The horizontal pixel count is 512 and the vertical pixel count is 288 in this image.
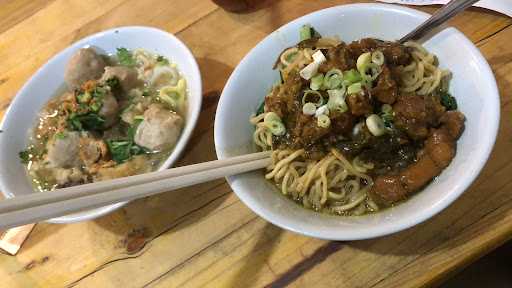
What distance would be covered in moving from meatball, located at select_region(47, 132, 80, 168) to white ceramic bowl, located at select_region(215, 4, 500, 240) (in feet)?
2.62

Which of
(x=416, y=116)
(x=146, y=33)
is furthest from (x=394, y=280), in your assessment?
(x=146, y=33)

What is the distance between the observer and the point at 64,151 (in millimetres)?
2088

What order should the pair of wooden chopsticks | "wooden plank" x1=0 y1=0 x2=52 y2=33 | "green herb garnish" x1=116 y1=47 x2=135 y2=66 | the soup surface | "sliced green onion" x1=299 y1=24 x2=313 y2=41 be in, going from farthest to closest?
"wooden plank" x1=0 y1=0 x2=52 y2=33 → "green herb garnish" x1=116 y1=47 x2=135 y2=66 → the soup surface → "sliced green onion" x1=299 y1=24 x2=313 y2=41 → the pair of wooden chopsticks

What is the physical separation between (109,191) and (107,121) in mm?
801

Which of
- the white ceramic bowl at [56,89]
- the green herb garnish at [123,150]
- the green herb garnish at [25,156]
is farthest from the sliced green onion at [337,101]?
the green herb garnish at [25,156]

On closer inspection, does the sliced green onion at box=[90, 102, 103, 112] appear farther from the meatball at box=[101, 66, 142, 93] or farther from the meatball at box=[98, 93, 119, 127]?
the meatball at box=[101, 66, 142, 93]

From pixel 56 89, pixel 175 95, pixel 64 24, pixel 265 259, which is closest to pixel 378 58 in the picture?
pixel 265 259

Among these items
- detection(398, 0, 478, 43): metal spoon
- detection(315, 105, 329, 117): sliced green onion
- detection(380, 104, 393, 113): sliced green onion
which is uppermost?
detection(398, 0, 478, 43): metal spoon

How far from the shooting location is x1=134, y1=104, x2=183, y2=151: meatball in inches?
75.4

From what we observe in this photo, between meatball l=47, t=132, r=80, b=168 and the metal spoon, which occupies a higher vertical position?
the metal spoon

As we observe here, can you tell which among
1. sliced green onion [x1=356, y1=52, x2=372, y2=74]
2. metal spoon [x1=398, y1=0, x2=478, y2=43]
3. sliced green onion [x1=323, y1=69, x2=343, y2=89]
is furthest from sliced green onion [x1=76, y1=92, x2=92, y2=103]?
metal spoon [x1=398, y1=0, x2=478, y2=43]

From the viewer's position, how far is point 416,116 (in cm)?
154

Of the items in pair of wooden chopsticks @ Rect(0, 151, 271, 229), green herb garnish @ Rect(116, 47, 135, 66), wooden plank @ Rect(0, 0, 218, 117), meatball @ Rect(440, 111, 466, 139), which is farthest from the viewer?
wooden plank @ Rect(0, 0, 218, 117)

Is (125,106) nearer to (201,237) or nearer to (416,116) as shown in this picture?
(201,237)
